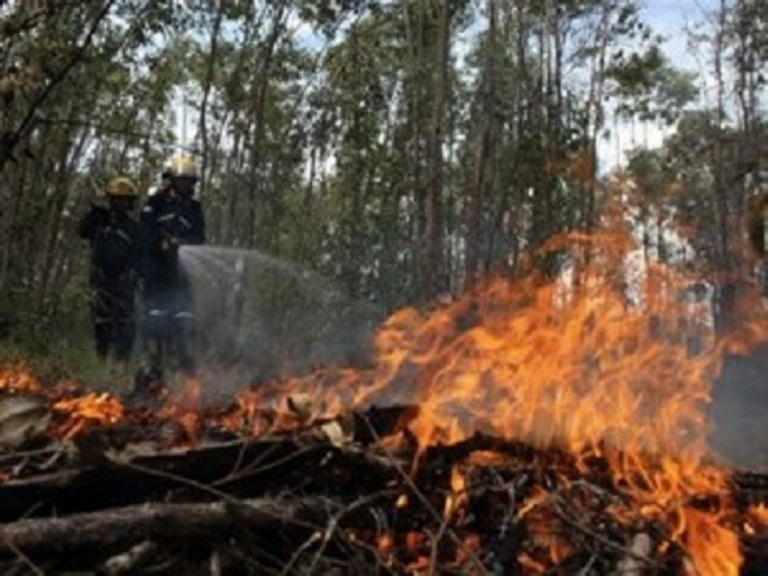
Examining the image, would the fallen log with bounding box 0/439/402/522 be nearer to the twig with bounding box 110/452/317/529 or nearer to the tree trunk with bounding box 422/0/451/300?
the twig with bounding box 110/452/317/529

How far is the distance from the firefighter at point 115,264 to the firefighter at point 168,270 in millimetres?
180

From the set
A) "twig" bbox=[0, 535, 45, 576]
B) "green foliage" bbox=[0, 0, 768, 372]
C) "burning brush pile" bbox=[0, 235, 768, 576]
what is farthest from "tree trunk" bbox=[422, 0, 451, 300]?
"twig" bbox=[0, 535, 45, 576]

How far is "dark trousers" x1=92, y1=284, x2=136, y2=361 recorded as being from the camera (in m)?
10.6

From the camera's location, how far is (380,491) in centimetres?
384

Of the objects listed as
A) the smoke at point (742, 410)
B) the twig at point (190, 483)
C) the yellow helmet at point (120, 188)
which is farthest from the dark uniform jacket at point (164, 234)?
the twig at point (190, 483)

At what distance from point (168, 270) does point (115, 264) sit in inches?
23.9

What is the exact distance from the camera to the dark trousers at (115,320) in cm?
1057

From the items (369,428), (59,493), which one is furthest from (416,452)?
(59,493)

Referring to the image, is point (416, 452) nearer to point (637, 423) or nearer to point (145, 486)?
point (145, 486)

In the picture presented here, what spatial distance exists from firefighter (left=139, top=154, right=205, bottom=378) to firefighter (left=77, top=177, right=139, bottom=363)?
0.18 metres

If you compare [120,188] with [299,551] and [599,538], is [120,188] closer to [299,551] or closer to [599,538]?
[299,551]

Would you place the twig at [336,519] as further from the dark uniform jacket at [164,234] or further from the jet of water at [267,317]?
the dark uniform jacket at [164,234]

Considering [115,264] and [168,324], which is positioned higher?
[115,264]

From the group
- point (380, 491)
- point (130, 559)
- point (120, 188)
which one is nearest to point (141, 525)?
point (130, 559)
